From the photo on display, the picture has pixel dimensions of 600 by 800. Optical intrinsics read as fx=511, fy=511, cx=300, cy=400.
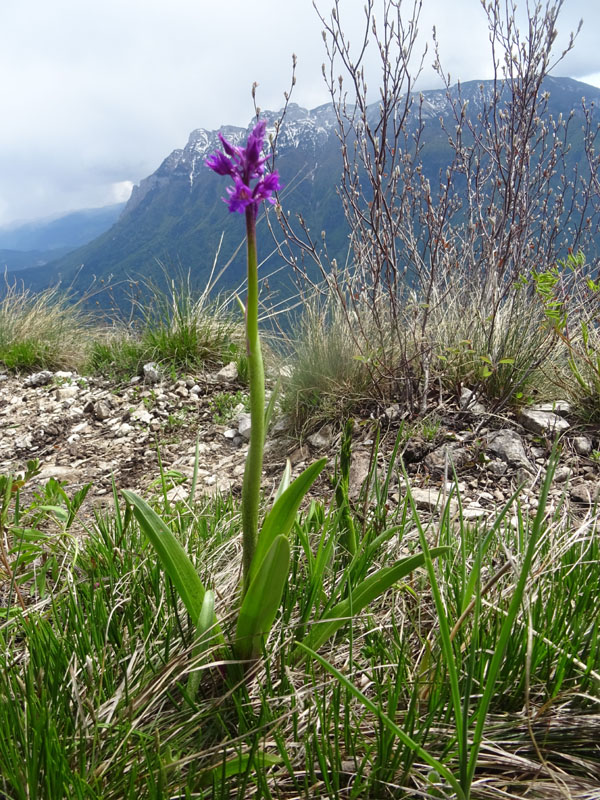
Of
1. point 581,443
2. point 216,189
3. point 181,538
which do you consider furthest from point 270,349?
point 216,189

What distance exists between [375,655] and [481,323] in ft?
7.65

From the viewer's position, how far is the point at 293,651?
3.72 ft

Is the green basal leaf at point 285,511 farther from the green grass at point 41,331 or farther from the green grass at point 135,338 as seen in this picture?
the green grass at point 41,331

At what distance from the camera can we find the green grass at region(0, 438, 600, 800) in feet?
2.71

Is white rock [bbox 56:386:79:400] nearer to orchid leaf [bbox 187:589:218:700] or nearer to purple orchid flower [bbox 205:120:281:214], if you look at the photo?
orchid leaf [bbox 187:589:218:700]

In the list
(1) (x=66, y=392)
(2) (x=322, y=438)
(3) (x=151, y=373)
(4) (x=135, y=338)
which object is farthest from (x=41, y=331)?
(2) (x=322, y=438)

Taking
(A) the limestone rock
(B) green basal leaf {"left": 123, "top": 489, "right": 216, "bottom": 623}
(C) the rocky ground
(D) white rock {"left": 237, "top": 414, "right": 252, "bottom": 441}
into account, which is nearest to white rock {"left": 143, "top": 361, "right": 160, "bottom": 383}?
(C) the rocky ground

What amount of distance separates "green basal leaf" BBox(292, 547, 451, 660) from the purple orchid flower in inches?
29.1

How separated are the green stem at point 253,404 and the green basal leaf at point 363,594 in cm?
19

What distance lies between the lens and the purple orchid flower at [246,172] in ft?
2.93

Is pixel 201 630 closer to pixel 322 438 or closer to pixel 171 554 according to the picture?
pixel 171 554

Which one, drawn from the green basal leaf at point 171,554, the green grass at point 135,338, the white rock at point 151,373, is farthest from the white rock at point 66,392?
the green basal leaf at point 171,554

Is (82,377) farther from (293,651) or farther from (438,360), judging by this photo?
(293,651)

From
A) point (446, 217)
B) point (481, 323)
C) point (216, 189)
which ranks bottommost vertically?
point (481, 323)
